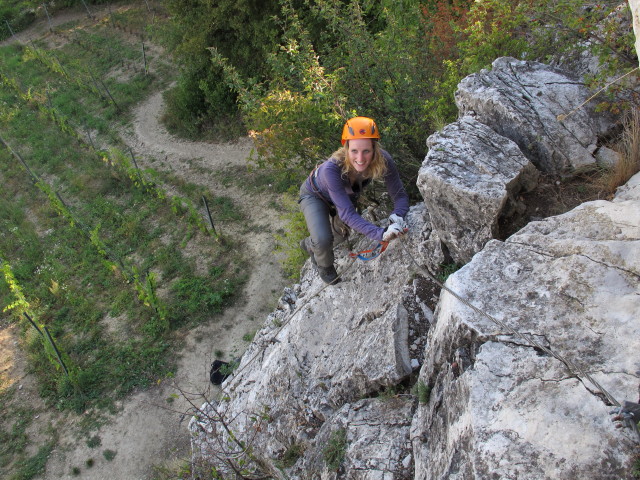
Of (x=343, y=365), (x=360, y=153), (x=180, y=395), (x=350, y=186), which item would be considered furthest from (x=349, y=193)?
(x=180, y=395)

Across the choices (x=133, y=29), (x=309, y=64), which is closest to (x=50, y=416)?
(x=309, y=64)

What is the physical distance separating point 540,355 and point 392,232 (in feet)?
5.91

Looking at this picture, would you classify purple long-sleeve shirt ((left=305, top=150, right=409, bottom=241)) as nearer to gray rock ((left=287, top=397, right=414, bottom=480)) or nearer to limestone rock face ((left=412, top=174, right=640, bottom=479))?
limestone rock face ((left=412, top=174, right=640, bottom=479))

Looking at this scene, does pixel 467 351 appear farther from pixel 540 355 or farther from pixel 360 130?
pixel 360 130

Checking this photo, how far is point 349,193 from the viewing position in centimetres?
480

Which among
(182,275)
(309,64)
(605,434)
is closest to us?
(605,434)

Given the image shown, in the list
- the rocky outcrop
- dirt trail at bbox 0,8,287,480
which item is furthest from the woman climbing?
dirt trail at bbox 0,8,287,480

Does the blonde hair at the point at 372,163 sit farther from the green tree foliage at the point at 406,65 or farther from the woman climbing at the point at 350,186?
the green tree foliage at the point at 406,65

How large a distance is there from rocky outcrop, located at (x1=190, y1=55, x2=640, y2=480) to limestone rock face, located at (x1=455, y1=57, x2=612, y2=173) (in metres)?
0.03

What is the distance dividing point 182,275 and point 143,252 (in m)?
1.59

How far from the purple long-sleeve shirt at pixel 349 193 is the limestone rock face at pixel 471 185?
47 centimetres

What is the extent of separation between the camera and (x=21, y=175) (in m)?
14.9

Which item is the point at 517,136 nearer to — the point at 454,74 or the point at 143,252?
the point at 454,74

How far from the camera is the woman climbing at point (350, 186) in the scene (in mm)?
4172
